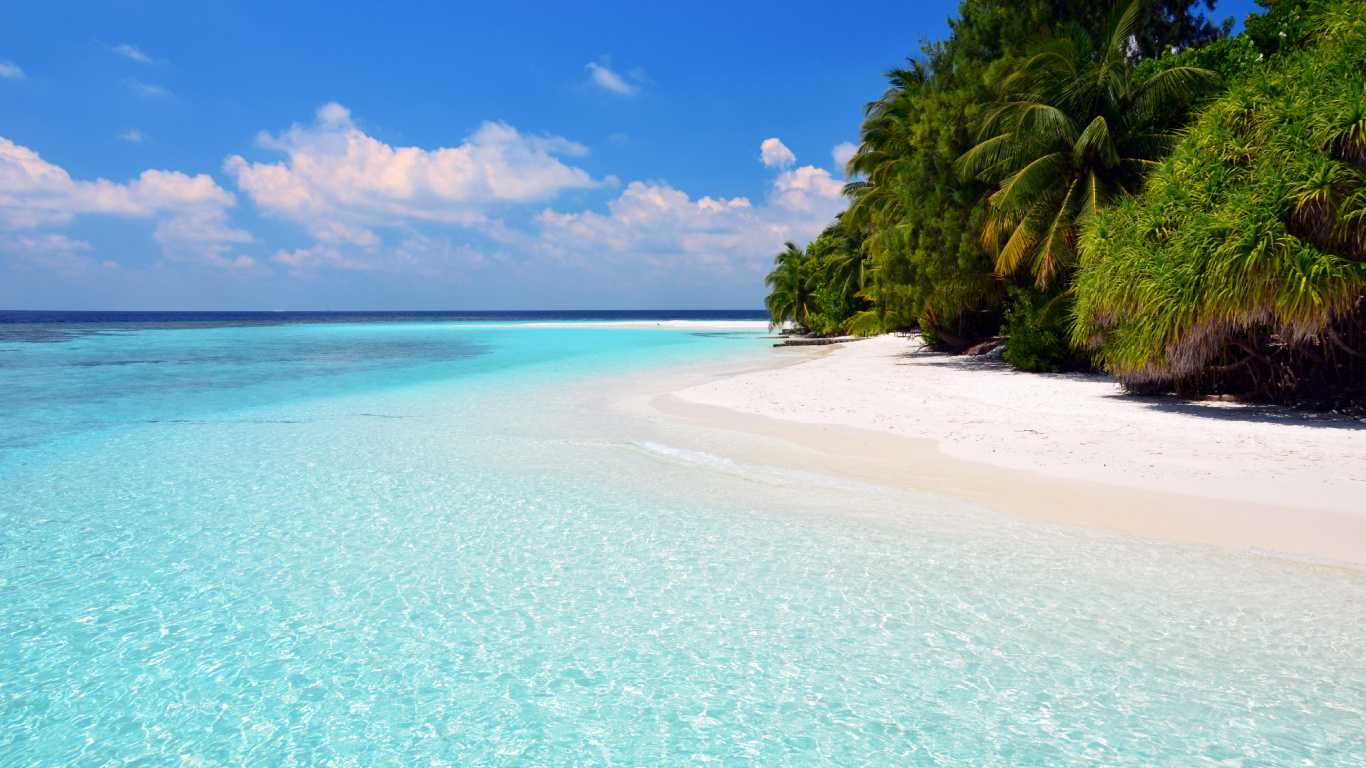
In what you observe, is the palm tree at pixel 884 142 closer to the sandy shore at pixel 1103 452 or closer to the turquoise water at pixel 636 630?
the sandy shore at pixel 1103 452

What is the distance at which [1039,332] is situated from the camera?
58.3 ft

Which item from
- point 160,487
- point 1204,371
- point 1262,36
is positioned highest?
point 1262,36

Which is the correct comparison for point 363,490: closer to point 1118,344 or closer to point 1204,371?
point 1118,344

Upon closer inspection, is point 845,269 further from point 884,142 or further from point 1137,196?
point 1137,196

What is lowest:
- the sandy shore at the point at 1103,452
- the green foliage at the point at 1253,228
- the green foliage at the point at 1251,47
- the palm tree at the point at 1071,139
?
the sandy shore at the point at 1103,452

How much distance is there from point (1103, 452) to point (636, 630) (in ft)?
22.6

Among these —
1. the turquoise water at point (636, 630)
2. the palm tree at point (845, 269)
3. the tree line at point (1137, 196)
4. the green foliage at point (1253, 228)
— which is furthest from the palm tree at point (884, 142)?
the turquoise water at point (636, 630)

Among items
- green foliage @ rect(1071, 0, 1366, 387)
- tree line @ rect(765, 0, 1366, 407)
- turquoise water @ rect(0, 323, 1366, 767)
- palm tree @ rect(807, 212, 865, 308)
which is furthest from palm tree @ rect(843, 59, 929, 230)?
turquoise water @ rect(0, 323, 1366, 767)

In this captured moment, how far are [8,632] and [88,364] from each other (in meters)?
30.7

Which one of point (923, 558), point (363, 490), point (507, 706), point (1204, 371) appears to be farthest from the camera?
point (1204, 371)

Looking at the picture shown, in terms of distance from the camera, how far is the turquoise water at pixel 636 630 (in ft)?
10.7

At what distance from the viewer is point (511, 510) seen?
7102mm

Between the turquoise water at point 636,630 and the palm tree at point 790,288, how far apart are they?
38.9 m

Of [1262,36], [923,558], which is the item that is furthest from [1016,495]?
[1262,36]
